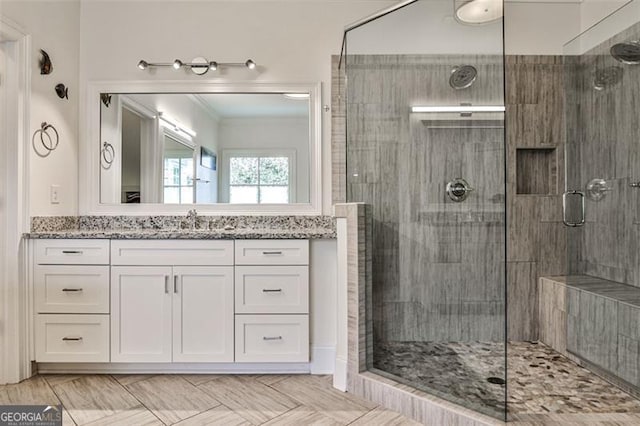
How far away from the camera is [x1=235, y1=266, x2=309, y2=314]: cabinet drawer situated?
2307 mm

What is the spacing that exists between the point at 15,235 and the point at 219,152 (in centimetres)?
133

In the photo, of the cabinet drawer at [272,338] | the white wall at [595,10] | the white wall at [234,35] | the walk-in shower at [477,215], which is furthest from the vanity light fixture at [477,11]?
the cabinet drawer at [272,338]

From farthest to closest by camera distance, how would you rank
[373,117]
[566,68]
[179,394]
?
[566,68] → [373,117] → [179,394]

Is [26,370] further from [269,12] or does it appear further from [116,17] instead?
[269,12]

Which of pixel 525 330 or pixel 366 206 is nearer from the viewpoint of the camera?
pixel 366 206

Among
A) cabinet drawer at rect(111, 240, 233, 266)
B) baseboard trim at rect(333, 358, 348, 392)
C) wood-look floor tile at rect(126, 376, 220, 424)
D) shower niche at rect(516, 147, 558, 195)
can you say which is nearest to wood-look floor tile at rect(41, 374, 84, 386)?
wood-look floor tile at rect(126, 376, 220, 424)

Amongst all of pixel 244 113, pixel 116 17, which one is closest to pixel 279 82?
pixel 244 113

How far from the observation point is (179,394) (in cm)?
211

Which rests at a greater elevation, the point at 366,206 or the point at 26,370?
the point at 366,206

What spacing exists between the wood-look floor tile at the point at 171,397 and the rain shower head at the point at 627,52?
311cm

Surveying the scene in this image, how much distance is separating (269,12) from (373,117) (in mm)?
1243

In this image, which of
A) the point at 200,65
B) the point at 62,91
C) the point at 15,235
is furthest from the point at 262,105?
the point at 15,235

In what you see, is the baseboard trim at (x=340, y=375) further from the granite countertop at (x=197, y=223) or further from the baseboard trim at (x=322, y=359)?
the granite countertop at (x=197, y=223)

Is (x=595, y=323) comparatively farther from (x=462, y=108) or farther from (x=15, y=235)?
(x=15, y=235)
